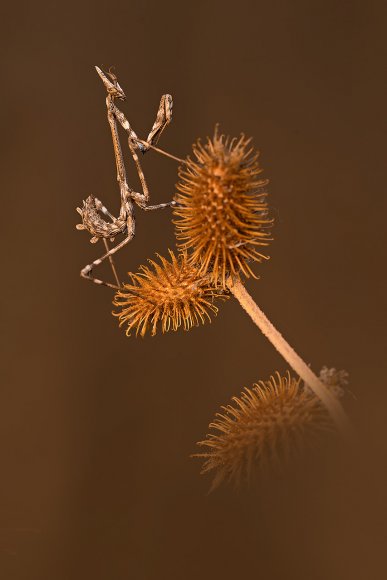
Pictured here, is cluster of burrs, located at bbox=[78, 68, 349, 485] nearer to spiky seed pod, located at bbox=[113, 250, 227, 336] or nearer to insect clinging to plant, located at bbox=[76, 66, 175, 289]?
spiky seed pod, located at bbox=[113, 250, 227, 336]

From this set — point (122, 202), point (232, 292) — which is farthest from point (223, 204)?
point (122, 202)

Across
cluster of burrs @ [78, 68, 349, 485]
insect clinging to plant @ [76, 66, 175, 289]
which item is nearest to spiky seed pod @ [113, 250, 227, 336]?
cluster of burrs @ [78, 68, 349, 485]

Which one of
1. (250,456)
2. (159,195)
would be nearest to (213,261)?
(250,456)

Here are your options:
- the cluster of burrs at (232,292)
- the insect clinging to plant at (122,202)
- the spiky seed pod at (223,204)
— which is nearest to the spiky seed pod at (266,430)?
the cluster of burrs at (232,292)

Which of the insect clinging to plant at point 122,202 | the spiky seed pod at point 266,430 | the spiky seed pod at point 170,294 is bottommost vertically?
the spiky seed pod at point 266,430

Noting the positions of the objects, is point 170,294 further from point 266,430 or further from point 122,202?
point 122,202

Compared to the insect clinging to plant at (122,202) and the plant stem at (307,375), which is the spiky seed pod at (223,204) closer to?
the plant stem at (307,375)

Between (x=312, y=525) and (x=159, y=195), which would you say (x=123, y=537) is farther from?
(x=159, y=195)

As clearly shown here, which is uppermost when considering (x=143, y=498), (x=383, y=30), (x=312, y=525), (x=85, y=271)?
(x=383, y=30)
